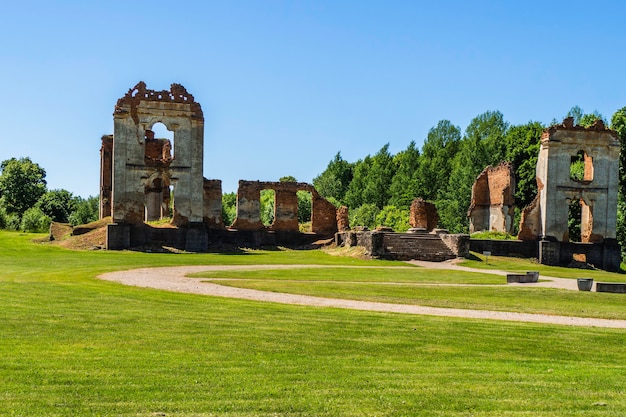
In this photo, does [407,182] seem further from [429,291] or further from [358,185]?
[429,291]

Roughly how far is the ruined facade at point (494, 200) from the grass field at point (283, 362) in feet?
136

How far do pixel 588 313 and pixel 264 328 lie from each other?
28.6ft

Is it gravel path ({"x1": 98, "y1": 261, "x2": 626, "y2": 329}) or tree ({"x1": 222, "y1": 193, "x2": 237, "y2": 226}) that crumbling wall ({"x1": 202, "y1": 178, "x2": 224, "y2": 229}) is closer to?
gravel path ({"x1": 98, "y1": 261, "x2": 626, "y2": 329})

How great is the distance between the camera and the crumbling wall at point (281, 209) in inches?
2051

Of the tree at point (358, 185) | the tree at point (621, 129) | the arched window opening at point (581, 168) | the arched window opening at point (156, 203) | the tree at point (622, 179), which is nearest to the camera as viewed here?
the arched window opening at point (581, 168)

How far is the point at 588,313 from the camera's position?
674 inches

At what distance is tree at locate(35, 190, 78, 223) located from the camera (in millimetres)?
78562

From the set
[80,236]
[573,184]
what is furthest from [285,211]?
[573,184]

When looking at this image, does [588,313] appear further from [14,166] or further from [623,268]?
[14,166]

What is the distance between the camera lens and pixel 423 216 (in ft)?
168

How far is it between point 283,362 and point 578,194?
41524 mm

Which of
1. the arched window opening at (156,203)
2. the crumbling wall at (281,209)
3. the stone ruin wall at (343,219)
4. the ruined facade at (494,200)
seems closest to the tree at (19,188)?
the arched window opening at (156,203)

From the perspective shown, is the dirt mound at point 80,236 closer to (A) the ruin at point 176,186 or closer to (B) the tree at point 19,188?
(A) the ruin at point 176,186

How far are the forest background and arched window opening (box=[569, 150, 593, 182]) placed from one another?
0.85 ft
